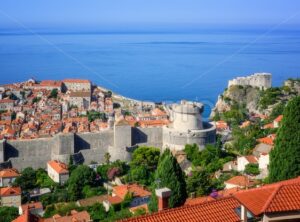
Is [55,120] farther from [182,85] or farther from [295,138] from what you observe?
[295,138]

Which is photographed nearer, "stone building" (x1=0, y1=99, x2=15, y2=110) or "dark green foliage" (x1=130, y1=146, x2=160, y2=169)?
"dark green foliage" (x1=130, y1=146, x2=160, y2=169)

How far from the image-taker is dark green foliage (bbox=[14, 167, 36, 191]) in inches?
604

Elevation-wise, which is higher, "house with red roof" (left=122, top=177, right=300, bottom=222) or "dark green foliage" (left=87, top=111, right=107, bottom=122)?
"house with red roof" (left=122, top=177, right=300, bottom=222)

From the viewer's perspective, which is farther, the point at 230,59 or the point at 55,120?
the point at 230,59

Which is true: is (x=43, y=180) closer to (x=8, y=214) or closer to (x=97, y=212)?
(x=8, y=214)

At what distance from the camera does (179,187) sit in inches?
303

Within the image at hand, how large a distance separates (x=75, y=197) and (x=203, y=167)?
3.99m

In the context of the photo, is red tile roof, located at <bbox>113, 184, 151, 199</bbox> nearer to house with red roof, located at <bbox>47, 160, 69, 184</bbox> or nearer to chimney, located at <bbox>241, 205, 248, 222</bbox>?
house with red roof, located at <bbox>47, 160, 69, 184</bbox>

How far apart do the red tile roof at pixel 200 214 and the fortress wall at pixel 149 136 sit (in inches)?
549

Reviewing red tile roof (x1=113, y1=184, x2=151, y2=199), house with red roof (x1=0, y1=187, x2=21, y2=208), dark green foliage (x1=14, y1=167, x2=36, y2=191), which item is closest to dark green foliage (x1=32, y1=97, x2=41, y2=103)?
dark green foliage (x1=14, y1=167, x2=36, y2=191)

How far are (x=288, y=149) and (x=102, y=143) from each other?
11.1 meters

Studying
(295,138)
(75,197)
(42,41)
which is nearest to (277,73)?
(75,197)

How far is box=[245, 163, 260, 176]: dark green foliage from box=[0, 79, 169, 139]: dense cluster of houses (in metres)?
8.53

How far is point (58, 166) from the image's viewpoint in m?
16.1
